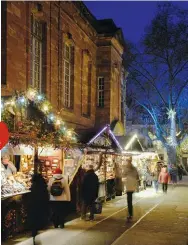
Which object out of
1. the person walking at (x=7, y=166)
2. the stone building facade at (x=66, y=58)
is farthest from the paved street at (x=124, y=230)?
the stone building facade at (x=66, y=58)

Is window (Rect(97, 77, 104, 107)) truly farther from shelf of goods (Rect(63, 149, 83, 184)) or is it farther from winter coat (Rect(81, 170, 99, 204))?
winter coat (Rect(81, 170, 99, 204))

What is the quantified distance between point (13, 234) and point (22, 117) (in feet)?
11.0

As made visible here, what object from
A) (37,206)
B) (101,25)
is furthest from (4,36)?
(101,25)

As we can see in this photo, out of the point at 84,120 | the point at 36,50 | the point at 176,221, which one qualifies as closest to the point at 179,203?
the point at 176,221

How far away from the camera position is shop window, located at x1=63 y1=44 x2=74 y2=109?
20312mm

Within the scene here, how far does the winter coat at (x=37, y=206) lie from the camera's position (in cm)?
941

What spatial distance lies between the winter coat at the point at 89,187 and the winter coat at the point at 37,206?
345 centimetres

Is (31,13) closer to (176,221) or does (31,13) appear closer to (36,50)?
(36,50)

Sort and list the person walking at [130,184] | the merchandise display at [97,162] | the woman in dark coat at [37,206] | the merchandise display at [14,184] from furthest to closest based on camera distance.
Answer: the merchandise display at [97,162]
the person walking at [130,184]
the merchandise display at [14,184]
the woman in dark coat at [37,206]

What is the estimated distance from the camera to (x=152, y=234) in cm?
1095

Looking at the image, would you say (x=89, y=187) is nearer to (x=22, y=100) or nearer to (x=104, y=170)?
(x=22, y=100)

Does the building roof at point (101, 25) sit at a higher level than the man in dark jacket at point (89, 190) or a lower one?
higher

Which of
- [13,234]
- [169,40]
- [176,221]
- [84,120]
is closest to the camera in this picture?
[13,234]

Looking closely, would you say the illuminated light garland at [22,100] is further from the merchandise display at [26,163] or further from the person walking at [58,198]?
the person walking at [58,198]
